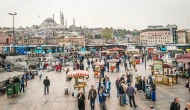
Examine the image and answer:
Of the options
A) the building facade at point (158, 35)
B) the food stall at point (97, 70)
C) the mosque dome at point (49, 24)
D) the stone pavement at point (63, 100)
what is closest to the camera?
the stone pavement at point (63, 100)

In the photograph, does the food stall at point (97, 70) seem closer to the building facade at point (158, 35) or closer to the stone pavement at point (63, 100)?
the stone pavement at point (63, 100)

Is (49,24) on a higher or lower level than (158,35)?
higher

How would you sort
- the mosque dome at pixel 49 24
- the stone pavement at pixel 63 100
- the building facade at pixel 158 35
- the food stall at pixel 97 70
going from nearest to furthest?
the stone pavement at pixel 63 100 → the food stall at pixel 97 70 → the building facade at pixel 158 35 → the mosque dome at pixel 49 24

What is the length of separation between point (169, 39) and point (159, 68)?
4352 inches

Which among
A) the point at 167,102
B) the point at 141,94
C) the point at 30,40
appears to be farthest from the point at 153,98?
the point at 30,40

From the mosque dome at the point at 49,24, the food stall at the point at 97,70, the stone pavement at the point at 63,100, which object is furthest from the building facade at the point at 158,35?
the stone pavement at the point at 63,100

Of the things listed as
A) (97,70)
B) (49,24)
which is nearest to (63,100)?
(97,70)

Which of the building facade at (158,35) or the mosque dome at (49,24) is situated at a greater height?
the mosque dome at (49,24)

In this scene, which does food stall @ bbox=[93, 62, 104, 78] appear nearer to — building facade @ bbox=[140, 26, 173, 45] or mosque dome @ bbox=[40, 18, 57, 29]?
building facade @ bbox=[140, 26, 173, 45]

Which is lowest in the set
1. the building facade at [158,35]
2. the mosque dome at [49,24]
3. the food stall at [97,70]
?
the food stall at [97,70]

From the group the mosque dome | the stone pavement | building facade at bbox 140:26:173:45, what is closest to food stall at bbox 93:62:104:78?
the stone pavement

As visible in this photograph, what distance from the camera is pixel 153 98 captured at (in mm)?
12930

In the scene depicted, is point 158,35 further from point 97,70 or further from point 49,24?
point 97,70

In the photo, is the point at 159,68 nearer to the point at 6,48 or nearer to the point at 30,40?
the point at 6,48
